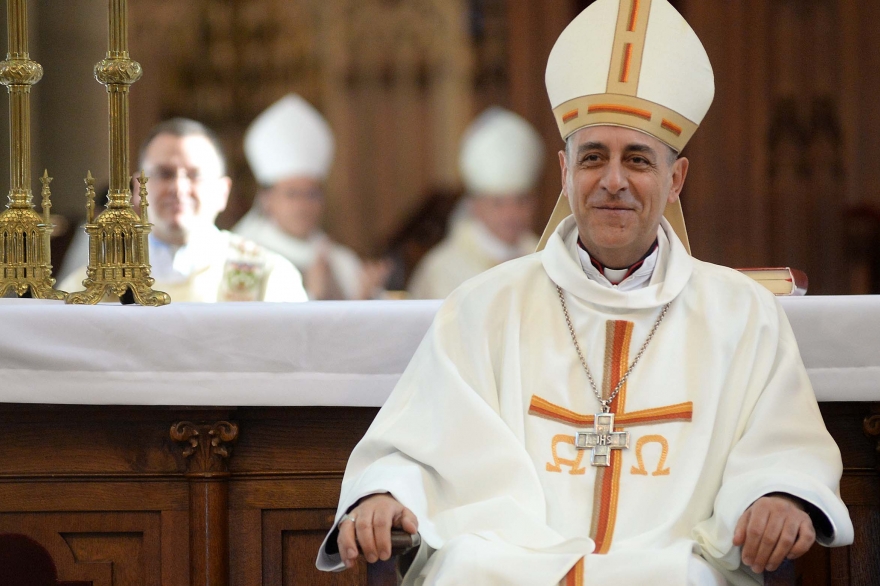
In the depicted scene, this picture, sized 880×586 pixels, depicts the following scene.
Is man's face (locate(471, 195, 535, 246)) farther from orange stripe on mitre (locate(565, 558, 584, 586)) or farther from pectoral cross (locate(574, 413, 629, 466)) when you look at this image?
orange stripe on mitre (locate(565, 558, 584, 586))

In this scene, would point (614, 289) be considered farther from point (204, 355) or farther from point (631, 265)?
point (204, 355)

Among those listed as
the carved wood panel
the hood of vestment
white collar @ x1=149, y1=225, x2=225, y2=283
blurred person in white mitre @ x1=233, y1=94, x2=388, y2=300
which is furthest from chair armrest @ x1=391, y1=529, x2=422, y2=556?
blurred person in white mitre @ x1=233, y1=94, x2=388, y2=300

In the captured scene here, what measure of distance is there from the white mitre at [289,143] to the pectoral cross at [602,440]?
6.94 metres

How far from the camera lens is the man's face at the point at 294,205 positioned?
8797mm

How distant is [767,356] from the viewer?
2.50 meters

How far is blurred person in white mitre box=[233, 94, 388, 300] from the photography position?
872cm

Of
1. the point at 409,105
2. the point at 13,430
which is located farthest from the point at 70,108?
the point at 13,430

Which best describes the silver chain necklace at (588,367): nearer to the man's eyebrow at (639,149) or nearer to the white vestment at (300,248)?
the man's eyebrow at (639,149)

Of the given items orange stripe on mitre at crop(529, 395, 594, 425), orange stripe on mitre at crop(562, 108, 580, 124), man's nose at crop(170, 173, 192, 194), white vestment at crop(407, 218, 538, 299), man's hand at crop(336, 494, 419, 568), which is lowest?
man's hand at crop(336, 494, 419, 568)

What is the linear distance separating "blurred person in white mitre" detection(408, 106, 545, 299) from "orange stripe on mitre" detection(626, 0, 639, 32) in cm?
567

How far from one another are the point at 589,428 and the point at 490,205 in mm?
7003

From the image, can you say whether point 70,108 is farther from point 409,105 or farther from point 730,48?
point 730,48

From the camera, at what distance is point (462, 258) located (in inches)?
349

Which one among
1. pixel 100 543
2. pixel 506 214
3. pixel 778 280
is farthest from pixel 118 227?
pixel 506 214
